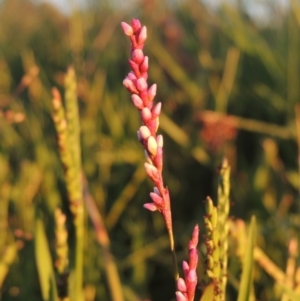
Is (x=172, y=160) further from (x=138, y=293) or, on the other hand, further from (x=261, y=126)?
(x=138, y=293)

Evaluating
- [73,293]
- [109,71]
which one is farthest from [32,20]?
[73,293]

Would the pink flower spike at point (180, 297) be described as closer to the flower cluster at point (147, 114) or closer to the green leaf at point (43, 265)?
the flower cluster at point (147, 114)

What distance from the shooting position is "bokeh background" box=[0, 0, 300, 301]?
107 centimetres

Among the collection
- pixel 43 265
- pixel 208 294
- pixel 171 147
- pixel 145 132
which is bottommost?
pixel 171 147

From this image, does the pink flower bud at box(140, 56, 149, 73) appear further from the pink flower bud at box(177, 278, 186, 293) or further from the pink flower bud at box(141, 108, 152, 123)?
the pink flower bud at box(177, 278, 186, 293)

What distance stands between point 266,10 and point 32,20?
2.30 meters

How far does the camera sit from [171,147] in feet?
5.10

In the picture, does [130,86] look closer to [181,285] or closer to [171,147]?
[181,285]

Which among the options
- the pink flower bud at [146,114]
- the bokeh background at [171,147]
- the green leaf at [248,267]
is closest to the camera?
the pink flower bud at [146,114]

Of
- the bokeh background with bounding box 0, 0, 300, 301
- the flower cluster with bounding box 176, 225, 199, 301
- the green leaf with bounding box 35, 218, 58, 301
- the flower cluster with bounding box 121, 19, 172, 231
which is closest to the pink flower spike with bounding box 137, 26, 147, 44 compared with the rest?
the flower cluster with bounding box 121, 19, 172, 231

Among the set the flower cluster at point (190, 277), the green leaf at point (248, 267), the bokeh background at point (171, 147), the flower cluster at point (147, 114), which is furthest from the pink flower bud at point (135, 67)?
the bokeh background at point (171, 147)

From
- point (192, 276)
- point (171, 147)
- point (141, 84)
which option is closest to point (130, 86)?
point (141, 84)

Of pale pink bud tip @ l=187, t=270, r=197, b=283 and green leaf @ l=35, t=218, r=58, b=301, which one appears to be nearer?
pale pink bud tip @ l=187, t=270, r=197, b=283

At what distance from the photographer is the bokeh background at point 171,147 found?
3.52 ft
